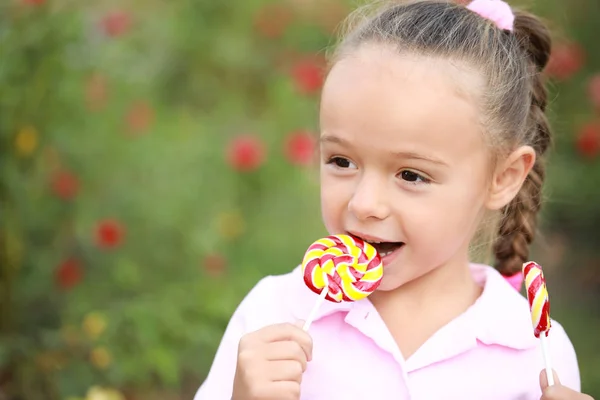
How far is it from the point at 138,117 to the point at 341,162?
2151 millimetres

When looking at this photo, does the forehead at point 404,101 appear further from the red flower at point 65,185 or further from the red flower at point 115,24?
the red flower at point 115,24

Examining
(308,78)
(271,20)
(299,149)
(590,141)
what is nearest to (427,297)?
(299,149)

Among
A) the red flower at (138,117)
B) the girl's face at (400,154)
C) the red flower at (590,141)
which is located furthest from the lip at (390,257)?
the red flower at (590,141)

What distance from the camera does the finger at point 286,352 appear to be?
1.77 meters

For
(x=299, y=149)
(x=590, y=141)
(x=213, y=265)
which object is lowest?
(x=213, y=265)

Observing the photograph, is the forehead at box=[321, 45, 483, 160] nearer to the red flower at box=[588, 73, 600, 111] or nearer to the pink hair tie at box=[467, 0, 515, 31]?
the pink hair tie at box=[467, 0, 515, 31]

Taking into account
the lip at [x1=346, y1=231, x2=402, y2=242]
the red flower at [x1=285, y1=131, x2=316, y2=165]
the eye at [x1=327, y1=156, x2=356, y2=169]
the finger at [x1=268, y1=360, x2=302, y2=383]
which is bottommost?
the red flower at [x1=285, y1=131, x2=316, y2=165]

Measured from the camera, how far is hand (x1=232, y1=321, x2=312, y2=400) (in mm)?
1752

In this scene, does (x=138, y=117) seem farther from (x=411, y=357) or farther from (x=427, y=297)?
(x=411, y=357)

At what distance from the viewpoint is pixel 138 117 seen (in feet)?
12.9

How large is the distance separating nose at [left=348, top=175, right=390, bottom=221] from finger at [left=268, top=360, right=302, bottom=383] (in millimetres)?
344

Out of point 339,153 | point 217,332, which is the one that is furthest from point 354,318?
point 217,332

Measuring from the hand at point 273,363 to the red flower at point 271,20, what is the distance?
138 inches

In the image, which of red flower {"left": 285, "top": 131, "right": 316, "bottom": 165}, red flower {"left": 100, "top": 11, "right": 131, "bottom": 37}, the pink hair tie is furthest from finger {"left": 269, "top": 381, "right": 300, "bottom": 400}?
red flower {"left": 100, "top": 11, "right": 131, "bottom": 37}
